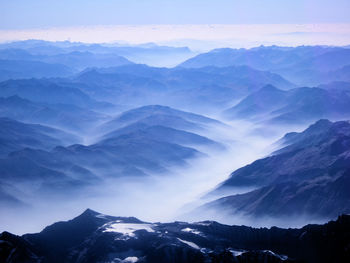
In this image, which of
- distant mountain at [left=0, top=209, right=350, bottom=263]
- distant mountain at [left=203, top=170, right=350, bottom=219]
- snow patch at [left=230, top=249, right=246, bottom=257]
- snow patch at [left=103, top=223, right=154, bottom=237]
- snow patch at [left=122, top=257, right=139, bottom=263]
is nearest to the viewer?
snow patch at [left=230, top=249, right=246, bottom=257]

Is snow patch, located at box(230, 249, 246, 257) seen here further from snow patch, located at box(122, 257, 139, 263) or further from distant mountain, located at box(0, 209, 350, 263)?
snow patch, located at box(122, 257, 139, 263)

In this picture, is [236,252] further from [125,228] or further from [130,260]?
[125,228]

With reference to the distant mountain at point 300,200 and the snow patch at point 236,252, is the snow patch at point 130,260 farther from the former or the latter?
the distant mountain at point 300,200

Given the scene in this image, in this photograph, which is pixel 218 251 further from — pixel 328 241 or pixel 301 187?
pixel 301 187

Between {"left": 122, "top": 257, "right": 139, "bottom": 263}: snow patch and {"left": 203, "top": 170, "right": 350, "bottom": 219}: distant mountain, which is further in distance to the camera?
{"left": 203, "top": 170, "right": 350, "bottom": 219}: distant mountain

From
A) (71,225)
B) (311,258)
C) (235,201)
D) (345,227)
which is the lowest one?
(311,258)

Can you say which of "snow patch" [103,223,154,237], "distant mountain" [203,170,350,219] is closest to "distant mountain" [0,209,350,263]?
"snow patch" [103,223,154,237]

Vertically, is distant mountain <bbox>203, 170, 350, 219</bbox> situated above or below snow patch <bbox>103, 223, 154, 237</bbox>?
above

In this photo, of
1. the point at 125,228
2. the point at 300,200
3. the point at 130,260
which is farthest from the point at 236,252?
the point at 300,200

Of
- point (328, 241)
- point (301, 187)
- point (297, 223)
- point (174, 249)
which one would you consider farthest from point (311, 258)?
point (301, 187)
